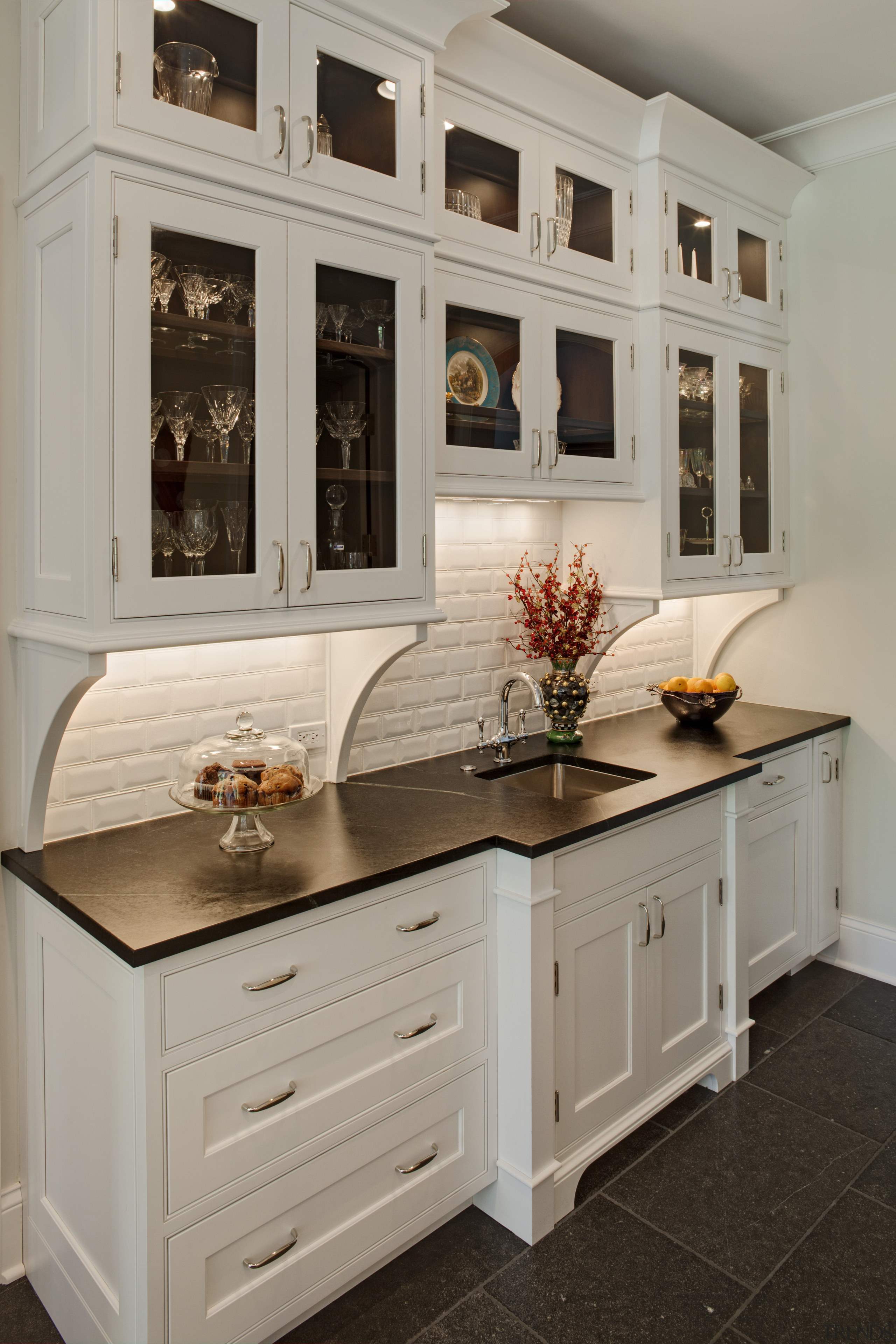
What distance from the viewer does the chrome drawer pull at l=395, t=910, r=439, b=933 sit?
182 centimetres

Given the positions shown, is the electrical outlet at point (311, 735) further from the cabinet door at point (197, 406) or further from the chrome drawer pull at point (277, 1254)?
the chrome drawer pull at point (277, 1254)

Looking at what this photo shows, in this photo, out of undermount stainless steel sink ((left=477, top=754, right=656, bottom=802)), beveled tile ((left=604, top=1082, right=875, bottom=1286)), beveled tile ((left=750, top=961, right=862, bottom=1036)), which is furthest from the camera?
beveled tile ((left=750, top=961, right=862, bottom=1036))

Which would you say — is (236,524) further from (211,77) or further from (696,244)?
(696,244)

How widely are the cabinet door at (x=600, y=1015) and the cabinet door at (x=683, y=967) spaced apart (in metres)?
0.05

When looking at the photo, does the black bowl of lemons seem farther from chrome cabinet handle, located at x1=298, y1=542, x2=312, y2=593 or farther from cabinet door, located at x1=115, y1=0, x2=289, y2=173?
cabinet door, located at x1=115, y1=0, x2=289, y2=173

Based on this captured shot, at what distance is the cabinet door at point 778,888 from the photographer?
285 cm

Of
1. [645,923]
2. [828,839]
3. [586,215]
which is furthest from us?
[828,839]

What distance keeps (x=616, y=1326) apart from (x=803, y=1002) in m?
1.53

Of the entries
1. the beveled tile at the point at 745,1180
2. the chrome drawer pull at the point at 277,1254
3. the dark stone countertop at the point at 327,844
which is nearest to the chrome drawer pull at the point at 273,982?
the dark stone countertop at the point at 327,844

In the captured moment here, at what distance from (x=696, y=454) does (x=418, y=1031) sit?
75.9 inches

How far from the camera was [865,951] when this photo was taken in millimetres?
3238

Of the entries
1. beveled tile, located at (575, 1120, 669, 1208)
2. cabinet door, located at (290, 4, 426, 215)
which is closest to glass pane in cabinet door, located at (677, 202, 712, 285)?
cabinet door, located at (290, 4, 426, 215)

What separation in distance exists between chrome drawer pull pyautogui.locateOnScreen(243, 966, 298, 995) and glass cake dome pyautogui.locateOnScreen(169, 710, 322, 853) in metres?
0.30

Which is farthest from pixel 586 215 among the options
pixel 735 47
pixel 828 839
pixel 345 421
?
pixel 828 839
